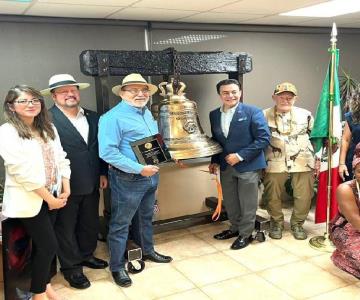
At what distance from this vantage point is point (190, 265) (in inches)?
126

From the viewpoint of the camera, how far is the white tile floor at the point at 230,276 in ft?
9.06

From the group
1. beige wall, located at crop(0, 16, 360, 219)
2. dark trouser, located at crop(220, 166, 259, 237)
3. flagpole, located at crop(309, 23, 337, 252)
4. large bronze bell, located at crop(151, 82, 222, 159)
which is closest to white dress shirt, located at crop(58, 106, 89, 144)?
large bronze bell, located at crop(151, 82, 222, 159)

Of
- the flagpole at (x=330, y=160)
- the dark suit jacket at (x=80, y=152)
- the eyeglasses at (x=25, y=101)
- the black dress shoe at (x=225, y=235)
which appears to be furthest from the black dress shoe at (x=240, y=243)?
the eyeglasses at (x=25, y=101)

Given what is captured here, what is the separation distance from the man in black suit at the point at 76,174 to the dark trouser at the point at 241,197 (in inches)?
42.5

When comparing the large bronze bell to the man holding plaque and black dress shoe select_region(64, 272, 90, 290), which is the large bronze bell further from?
black dress shoe select_region(64, 272, 90, 290)

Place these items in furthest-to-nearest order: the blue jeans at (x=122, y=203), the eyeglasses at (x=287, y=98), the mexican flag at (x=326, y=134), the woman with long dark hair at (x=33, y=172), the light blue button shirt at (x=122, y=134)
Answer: the eyeglasses at (x=287, y=98) → the mexican flag at (x=326, y=134) → the blue jeans at (x=122, y=203) → the light blue button shirt at (x=122, y=134) → the woman with long dark hair at (x=33, y=172)

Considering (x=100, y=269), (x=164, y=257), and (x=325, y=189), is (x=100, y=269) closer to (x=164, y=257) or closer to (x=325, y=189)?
(x=164, y=257)

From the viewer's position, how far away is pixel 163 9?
319cm

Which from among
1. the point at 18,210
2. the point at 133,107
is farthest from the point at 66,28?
the point at 18,210

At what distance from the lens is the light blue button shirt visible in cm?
272

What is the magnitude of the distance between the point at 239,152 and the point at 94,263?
1406mm

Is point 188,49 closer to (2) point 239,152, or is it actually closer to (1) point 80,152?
(2) point 239,152

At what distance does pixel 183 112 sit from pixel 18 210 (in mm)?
1435

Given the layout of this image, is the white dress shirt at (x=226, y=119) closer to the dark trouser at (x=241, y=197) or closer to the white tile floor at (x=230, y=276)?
the dark trouser at (x=241, y=197)
